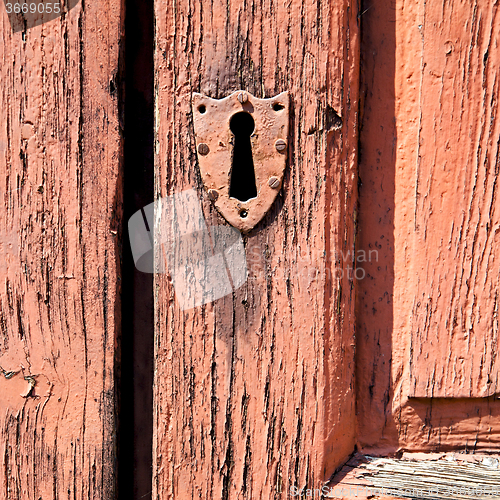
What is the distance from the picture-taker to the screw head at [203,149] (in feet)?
1.73

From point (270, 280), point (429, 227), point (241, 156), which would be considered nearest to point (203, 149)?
point (241, 156)

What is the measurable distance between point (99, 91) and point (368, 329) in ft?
1.88

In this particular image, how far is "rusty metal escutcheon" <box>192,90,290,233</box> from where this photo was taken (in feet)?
1.70

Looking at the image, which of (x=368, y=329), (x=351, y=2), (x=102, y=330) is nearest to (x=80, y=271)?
(x=102, y=330)

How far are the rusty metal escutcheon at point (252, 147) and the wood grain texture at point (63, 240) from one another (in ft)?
0.51

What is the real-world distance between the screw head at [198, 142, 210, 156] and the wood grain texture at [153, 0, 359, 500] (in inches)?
0.7

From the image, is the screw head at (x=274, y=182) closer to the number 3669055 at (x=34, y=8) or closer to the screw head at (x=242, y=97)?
the screw head at (x=242, y=97)

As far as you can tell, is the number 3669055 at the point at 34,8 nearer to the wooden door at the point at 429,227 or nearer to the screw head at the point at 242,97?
the screw head at the point at 242,97

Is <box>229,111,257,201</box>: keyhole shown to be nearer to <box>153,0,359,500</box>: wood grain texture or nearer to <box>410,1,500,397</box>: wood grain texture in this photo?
<box>153,0,359,500</box>: wood grain texture

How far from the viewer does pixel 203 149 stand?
1.74 ft

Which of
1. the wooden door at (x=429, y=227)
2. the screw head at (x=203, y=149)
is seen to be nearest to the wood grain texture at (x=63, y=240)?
the screw head at (x=203, y=149)

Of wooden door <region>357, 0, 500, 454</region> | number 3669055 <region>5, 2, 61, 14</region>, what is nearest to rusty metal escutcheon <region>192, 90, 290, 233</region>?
wooden door <region>357, 0, 500, 454</region>

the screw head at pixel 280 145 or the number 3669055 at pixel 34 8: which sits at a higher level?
the number 3669055 at pixel 34 8

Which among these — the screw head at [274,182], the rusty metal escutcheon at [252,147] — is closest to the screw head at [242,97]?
the rusty metal escutcheon at [252,147]
